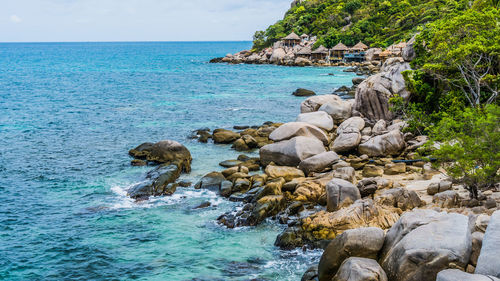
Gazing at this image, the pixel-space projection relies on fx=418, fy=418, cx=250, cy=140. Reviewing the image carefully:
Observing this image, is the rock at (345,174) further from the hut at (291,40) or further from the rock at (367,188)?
the hut at (291,40)

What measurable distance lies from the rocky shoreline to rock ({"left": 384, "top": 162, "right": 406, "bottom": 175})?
0.05 m

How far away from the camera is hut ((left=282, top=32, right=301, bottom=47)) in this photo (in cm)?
9950

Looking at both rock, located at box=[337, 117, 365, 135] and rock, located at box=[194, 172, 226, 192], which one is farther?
rock, located at box=[337, 117, 365, 135]

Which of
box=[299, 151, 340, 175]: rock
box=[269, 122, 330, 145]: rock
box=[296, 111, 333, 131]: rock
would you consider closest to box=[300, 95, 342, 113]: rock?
box=[296, 111, 333, 131]: rock

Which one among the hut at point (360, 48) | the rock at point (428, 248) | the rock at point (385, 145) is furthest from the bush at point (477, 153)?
the hut at point (360, 48)

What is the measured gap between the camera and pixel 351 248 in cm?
1184

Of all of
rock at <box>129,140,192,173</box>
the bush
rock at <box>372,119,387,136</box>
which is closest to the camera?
the bush

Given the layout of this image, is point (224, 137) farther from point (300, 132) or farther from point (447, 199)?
point (447, 199)

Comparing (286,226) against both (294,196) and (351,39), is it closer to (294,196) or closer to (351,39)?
→ (294,196)

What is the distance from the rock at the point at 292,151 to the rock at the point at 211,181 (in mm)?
3261

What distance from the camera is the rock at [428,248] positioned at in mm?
10156

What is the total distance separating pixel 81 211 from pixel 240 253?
8529 mm

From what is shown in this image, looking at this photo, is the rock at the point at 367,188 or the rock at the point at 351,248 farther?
the rock at the point at 367,188

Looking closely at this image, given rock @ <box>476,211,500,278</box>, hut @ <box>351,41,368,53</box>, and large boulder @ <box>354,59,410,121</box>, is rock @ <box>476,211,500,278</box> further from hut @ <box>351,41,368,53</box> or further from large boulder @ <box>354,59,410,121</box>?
hut @ <box>351,41,368,53</box>
